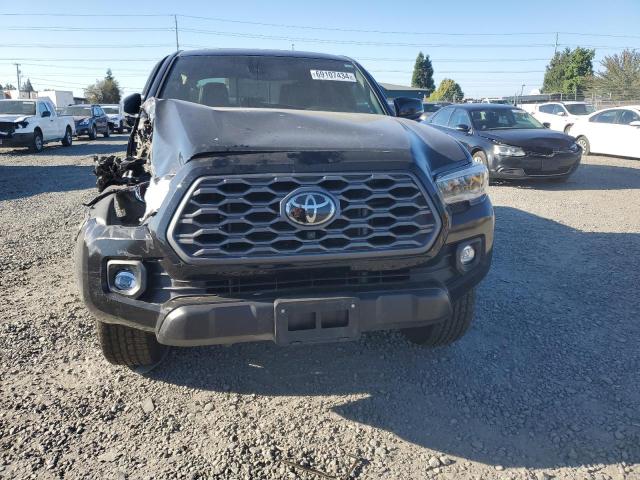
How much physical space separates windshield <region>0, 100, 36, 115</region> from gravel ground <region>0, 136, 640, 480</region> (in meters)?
15.3

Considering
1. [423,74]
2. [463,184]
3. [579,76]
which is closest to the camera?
[463,184]

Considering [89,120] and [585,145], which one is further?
[89,120]

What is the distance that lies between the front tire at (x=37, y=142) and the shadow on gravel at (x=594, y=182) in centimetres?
1500

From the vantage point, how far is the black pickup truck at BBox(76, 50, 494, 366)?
2.28 meters

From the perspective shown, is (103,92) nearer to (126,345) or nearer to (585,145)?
(585,145)

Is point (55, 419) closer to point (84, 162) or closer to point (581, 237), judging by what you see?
point (581, 237)

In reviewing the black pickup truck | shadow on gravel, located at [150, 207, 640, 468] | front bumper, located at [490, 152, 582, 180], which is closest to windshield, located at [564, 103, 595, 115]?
front bumper, located at [490, 152, 582, 180]

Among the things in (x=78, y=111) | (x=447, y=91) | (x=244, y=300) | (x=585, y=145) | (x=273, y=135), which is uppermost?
(x=447, y=91)

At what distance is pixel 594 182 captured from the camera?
34.7ft

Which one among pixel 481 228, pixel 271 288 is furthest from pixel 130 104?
pixel 481 228

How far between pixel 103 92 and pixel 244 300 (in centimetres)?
7316

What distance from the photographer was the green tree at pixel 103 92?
66.3 m

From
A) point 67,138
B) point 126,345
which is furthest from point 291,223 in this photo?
point 67,138

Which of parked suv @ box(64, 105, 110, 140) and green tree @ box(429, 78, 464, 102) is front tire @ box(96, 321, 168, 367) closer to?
parked suv @ box(64, 105, 110, 140)
